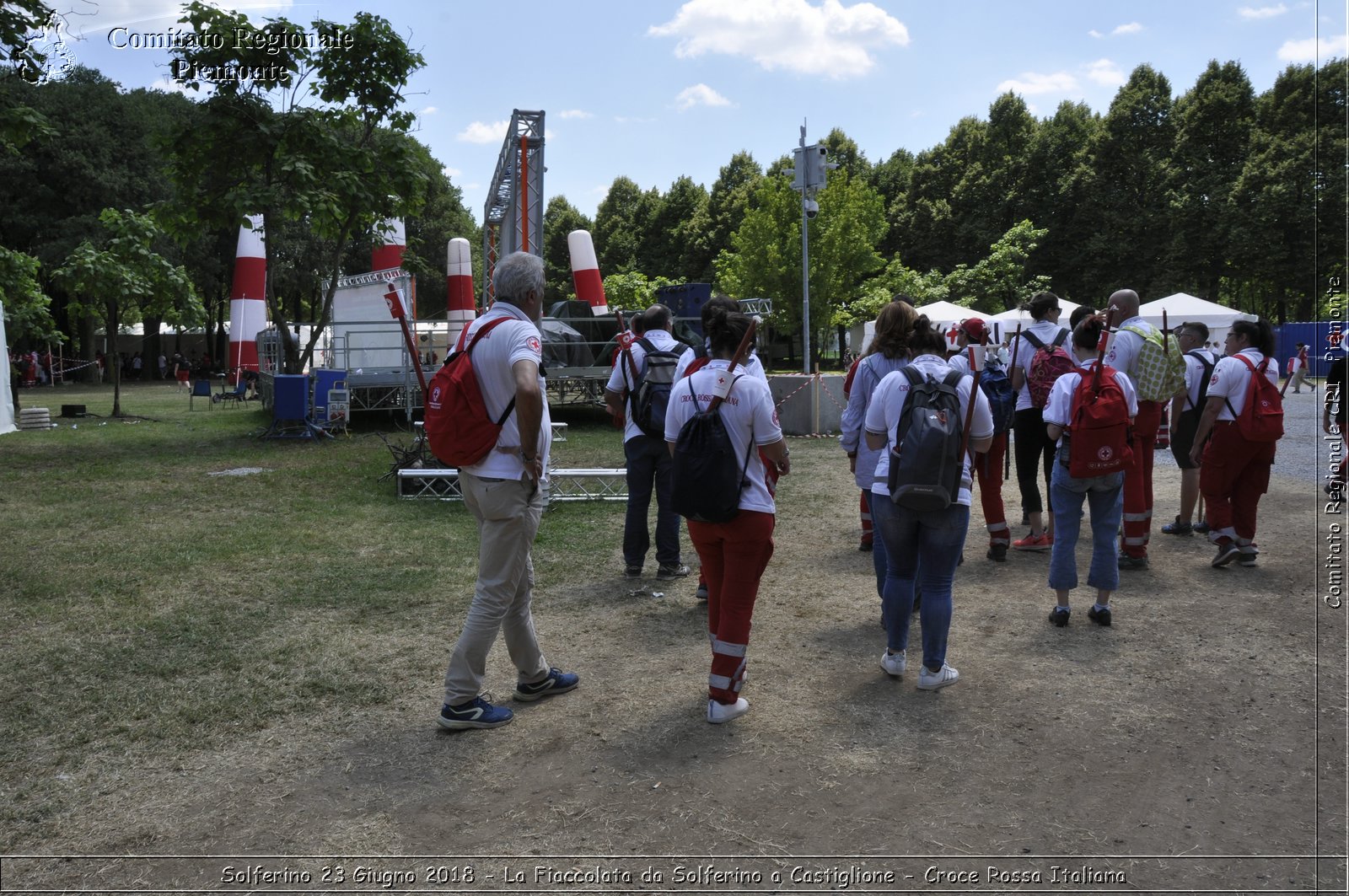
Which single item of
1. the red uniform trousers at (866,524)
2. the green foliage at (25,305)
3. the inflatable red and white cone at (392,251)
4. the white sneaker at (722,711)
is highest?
the inflatable red and white cone at (392,251)

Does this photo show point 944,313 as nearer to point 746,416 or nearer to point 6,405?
point 6,405

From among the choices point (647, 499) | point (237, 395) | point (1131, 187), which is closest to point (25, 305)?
point (237, 395)

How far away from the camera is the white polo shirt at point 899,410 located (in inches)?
164

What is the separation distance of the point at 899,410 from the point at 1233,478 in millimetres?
3540

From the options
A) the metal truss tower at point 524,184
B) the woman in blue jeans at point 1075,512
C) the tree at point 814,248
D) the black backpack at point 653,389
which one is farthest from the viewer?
the tree at point 814,248

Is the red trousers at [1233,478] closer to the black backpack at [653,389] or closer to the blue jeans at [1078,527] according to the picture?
the blue jeans at [1078,527]

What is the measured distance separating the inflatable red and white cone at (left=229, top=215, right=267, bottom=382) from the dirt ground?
23532 mm

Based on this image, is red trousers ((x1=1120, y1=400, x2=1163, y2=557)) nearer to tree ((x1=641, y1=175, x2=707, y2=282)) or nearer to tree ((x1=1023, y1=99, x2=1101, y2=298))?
tree ((x1=1023, y1=99, x2=1101, y2=298))

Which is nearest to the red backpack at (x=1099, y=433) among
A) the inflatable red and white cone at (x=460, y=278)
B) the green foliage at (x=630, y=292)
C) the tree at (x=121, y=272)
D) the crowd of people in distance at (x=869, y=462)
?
the crowd of people in distance at (x=869, y=462)

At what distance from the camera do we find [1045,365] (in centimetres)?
670

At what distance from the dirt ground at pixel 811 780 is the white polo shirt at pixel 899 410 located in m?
0.97

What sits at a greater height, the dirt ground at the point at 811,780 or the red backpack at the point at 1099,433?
the red backpack at the point at 1099,433

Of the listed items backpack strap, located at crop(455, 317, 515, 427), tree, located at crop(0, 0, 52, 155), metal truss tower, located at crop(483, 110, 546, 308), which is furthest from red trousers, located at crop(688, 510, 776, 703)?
metal truss tower, located at crop(483, 110, 546, 308)

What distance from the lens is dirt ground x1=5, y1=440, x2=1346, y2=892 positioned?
287 centimetres
